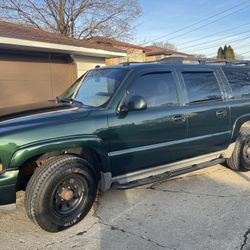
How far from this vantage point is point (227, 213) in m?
4.11

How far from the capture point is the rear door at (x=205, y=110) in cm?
482

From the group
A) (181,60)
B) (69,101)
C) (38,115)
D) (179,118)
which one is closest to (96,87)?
(69,101)

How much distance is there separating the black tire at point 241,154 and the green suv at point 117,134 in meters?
0.02

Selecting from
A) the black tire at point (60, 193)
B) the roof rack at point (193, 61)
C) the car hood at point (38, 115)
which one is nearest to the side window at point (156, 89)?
the roof rack at point (193, 61)

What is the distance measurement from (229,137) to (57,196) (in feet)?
10.0

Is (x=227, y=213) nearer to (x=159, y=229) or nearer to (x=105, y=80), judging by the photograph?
(x=159, y=229)

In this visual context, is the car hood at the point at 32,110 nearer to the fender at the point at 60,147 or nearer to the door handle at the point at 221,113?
the fender at the point at 60,147

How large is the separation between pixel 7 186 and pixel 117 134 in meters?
1.38

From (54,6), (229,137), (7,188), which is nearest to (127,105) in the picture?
(7,188)

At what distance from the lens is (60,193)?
12.2 feet

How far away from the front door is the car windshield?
242mm

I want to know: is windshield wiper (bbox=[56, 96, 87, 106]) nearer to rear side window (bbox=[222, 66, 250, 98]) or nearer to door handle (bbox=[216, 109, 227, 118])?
door handle (bbox=[216, 109, 227, 118])

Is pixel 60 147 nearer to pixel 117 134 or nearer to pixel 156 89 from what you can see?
pixel 117 134

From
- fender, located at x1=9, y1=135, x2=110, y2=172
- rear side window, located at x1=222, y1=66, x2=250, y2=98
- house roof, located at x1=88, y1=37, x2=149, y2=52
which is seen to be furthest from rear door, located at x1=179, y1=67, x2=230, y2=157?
house roof, located at x1=88, y1=37, x2=149, y2=52
